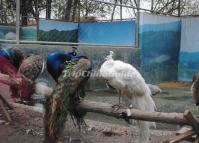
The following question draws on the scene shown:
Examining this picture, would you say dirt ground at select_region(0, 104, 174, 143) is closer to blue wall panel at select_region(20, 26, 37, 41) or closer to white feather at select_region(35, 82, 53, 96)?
white feather at select_region(35, 82, 53, 96)

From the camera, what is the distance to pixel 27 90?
5551 millimetres

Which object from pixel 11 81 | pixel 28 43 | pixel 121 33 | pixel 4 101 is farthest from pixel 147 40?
pixel 11 81

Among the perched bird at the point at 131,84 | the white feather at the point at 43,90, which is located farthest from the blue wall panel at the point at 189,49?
the white feather at the point at 43,90

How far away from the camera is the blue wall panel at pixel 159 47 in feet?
45.5

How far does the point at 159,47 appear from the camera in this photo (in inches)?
577

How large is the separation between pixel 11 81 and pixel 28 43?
4.88 m

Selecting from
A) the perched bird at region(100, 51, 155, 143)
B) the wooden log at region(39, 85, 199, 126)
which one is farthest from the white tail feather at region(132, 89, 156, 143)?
the wooden log at region(39, 85, 199, 126)

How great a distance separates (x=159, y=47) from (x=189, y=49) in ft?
3.65

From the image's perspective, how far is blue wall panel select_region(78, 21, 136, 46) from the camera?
1465 cm

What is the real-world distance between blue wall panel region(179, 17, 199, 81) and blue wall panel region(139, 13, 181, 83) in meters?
0.29

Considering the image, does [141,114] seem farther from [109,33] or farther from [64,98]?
[109,33]

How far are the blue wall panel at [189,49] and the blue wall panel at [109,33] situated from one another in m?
1.95

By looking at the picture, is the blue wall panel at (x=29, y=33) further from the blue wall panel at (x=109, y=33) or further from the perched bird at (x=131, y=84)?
the perched bird at (x=131, y=84)

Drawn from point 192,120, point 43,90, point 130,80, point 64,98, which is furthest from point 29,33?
point 192,120
